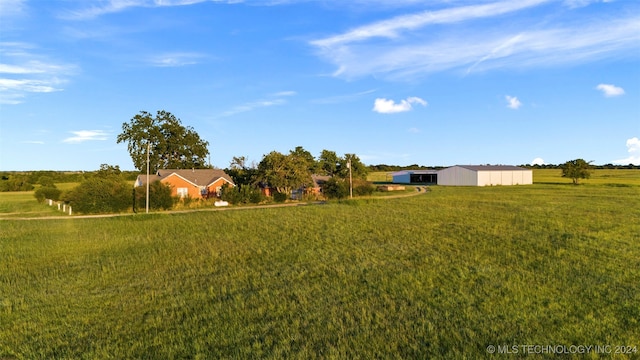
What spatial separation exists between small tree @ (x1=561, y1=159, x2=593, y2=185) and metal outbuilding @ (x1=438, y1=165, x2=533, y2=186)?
29.6 ft

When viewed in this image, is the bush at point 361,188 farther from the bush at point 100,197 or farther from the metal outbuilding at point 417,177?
the metal outbuilding at point 417,177

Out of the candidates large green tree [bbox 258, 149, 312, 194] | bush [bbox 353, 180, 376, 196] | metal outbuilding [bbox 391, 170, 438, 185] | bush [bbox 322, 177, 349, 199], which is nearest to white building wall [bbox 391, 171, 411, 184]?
metal outbuilding [bbox 391, 170, 438, 185]

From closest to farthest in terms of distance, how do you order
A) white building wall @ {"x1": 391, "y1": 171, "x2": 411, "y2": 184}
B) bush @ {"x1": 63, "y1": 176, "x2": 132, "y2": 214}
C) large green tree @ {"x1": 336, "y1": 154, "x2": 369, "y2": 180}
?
1. bush @ {"x1": 63, "y1": 176, "x2": 132, "y2": 214}
2. large green tree @ {"x1": 336, "y1": 154, "x2": 369, "y2": 180}
3. white building wall @ {"x1": 391, "y1": 171, "x2": 411, "y2": 184}

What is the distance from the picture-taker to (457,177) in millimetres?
81938

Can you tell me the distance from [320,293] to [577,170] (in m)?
83.5

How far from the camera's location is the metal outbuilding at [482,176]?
77200 mm

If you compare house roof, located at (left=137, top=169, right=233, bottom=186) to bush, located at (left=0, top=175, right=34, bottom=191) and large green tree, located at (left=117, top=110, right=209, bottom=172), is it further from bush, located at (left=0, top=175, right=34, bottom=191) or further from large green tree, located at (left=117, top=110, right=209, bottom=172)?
bush, located at (left=0, top=175, right=34, bottom=191)

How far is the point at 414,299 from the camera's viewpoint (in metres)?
9.30

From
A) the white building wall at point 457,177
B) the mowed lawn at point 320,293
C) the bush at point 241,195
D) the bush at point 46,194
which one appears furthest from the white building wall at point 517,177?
the bush at point 46,194

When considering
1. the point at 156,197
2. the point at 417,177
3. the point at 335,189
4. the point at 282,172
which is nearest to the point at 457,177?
the point at 417,177

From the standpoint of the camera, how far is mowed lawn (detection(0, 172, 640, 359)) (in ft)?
23.1

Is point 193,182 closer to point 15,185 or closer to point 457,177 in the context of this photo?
point 15,185

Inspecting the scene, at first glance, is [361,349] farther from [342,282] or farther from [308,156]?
[308,156]

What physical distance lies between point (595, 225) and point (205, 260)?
21.1 meters
